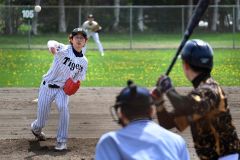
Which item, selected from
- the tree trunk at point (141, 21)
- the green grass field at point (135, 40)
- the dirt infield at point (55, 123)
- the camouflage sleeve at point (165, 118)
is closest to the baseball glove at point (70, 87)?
the dirt infield at point (55, 123)

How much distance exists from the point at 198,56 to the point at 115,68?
1824cm

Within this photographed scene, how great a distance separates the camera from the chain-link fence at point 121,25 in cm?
3781

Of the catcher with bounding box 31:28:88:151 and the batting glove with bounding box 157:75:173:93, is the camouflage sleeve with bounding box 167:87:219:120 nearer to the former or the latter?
the batting glove with bounding box 157:75:173:93

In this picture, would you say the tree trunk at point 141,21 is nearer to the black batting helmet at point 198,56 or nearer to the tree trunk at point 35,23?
the tree trunk at point 35,23

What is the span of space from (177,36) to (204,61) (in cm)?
3676

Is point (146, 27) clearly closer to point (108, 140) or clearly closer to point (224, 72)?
point (224, 72)

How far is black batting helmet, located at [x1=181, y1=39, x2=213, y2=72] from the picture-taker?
15.7 feet

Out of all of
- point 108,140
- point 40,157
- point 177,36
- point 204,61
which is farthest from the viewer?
point 177,36

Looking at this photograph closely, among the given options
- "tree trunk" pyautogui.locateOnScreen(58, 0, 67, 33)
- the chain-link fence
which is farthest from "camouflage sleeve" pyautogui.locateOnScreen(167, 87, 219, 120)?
"tree trunk" pyautogui.locateOnScreen(58, 0, 67, 33)

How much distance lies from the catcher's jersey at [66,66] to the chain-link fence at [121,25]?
26432 millimetres

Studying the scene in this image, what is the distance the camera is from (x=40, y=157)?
357 inches

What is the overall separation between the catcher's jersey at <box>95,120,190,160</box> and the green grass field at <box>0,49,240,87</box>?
1362 cm

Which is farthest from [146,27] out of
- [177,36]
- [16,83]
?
[16,83]

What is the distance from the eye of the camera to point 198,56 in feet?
15.7
